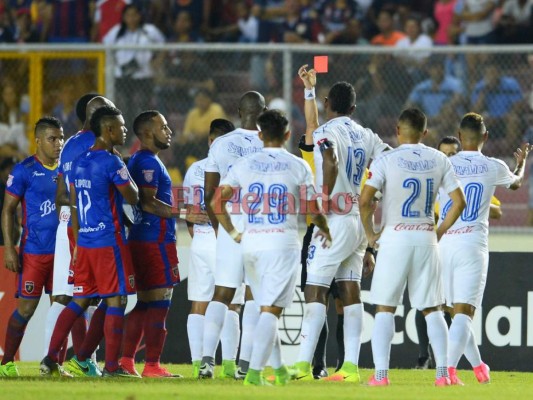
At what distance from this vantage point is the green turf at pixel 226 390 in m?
9.02

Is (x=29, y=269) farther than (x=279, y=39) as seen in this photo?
No

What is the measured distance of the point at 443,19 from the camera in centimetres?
1858

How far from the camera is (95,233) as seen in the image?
10.4 meters

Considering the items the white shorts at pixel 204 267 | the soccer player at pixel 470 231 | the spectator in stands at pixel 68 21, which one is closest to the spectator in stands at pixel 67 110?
the spectator in stands at pixel 68 21

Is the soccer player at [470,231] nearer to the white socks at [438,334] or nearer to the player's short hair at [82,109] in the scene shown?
the white socks at [438,334]

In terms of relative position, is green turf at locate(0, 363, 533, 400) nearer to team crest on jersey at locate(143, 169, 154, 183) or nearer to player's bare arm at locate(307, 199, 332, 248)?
player's bare arm at locate(307, 199, 332, 248)

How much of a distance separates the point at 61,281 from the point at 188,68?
5.27 m

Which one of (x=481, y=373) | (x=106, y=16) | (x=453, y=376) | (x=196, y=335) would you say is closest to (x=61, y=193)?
(x=196, y=335)

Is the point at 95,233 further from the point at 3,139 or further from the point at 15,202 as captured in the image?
the point at 3,139

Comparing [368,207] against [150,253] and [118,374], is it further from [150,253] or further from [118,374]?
[118,374]

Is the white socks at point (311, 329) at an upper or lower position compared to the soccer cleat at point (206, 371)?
upper

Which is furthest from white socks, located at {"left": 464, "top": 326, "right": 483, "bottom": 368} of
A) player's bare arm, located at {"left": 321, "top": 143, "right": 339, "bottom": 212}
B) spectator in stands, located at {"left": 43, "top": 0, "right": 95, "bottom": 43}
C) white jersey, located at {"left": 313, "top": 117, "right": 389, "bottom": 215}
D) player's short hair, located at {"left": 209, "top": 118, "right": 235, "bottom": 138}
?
spectator in stands, located at {"left": 43, "top": 0, "right": 95, "bottom": 43}

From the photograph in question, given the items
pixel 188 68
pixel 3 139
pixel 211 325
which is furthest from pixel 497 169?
pixel 3 139

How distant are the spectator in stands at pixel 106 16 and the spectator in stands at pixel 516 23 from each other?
18.1 ft
